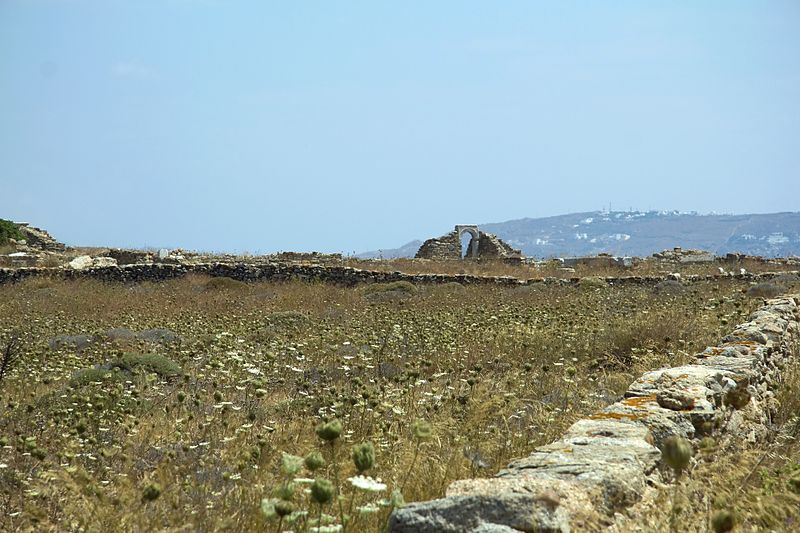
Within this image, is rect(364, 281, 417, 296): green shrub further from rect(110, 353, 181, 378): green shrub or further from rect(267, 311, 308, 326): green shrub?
rect(110, 353, 181, 378): green shrub

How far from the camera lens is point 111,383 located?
309 inches

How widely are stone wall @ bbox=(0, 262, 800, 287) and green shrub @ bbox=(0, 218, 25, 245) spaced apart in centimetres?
1210

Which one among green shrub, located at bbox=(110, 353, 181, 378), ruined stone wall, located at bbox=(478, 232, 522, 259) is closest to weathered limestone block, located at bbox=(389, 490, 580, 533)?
green shrub, located at bbox=(110, 353, 181, 378)

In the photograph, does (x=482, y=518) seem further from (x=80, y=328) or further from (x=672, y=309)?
(x=80, y=328)

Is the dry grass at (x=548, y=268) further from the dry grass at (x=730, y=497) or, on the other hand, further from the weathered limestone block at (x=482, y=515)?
the weathered limestone block at (x=482, y=515)

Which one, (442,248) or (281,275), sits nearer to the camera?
(281,275)

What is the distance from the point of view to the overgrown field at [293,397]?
3.81 meters

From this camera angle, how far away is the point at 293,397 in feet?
24.7

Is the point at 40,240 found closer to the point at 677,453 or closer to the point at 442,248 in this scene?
the point at 442,248

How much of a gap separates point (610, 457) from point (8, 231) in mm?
37740

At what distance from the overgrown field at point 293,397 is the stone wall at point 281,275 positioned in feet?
17.0

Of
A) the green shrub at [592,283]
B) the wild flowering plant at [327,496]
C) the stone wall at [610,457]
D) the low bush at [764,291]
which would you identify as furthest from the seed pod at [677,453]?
the green shrub at [592,283]

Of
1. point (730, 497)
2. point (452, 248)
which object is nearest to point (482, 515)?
point (730, 497)

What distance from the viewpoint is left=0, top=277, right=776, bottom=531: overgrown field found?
381 centimetres
